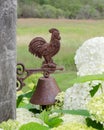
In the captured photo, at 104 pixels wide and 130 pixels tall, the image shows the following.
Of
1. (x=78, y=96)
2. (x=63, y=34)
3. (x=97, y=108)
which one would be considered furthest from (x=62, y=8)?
(x=97, y=108)

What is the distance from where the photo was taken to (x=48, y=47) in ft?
5.90

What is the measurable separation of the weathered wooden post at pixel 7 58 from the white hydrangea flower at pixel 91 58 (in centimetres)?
25

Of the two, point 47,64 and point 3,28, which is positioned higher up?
point 3,28

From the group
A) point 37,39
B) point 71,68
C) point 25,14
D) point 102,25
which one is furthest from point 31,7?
Answer: point 37,39

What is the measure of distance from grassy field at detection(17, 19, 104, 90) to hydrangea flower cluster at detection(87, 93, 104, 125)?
7796 millimetres

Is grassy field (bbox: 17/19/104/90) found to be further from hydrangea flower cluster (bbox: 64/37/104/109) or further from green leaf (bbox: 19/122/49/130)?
green leaf (bbox: 19/122/49/130)

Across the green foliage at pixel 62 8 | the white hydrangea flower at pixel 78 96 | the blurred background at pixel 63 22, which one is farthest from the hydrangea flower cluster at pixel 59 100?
the green foliage at pixel 62 8

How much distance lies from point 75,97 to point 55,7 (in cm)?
1171

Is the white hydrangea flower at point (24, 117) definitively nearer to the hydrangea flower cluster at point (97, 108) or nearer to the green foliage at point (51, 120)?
the green foliage at point (51, 120)

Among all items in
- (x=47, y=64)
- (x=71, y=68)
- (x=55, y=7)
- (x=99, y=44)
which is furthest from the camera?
(x=55, y=7)

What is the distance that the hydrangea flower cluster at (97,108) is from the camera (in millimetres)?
1227

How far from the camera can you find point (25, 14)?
11.5m

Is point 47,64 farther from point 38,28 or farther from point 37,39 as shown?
point 38,28

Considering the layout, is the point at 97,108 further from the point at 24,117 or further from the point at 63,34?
the point at 63,34
